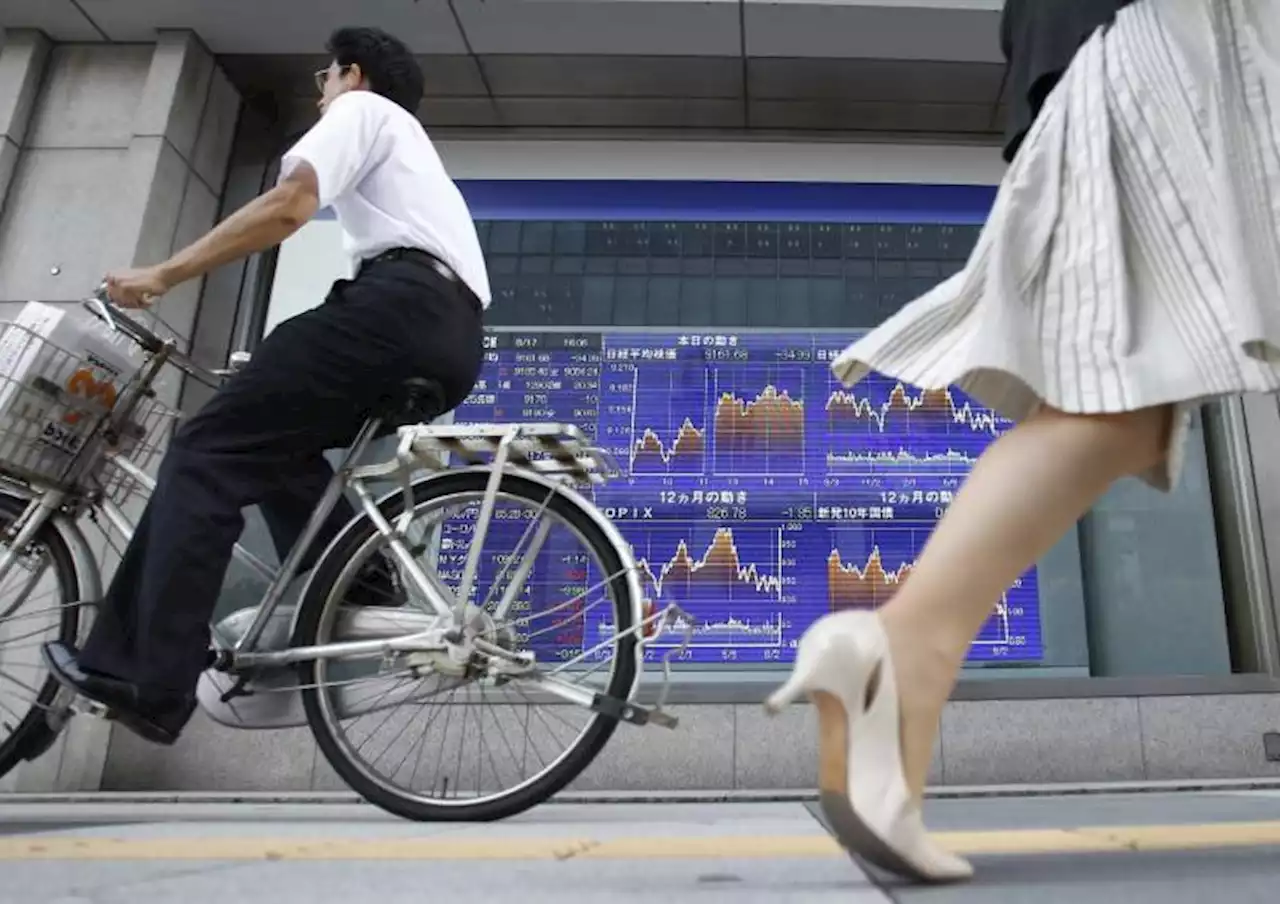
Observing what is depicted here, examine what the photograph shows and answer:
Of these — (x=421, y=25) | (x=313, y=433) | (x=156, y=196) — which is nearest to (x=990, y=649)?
(x=313, y=433)

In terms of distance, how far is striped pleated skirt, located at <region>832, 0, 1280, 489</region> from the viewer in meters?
1.01

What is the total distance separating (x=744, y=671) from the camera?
3643mm

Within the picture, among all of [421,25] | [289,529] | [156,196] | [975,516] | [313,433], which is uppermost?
[421,25]

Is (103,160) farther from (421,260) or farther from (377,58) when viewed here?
→ (421,260)

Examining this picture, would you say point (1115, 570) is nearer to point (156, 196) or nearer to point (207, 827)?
point (207, 827)

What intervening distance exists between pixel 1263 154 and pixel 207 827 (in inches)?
73.7

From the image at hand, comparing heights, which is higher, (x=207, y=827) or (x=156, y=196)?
(x=156, y=196)

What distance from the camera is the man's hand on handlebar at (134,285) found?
1.85 meters

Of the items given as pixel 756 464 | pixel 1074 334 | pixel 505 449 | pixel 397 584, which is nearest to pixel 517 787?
pixel 397 584

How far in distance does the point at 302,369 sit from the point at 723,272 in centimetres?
271

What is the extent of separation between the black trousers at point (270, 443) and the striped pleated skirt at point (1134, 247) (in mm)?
1005

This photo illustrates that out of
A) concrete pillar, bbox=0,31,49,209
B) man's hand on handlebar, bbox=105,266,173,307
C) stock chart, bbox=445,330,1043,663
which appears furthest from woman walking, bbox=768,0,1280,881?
concrete pillar, bbox=0,31,49,209

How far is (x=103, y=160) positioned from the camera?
3965 mm

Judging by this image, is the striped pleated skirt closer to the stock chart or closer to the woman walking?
the woman walking
